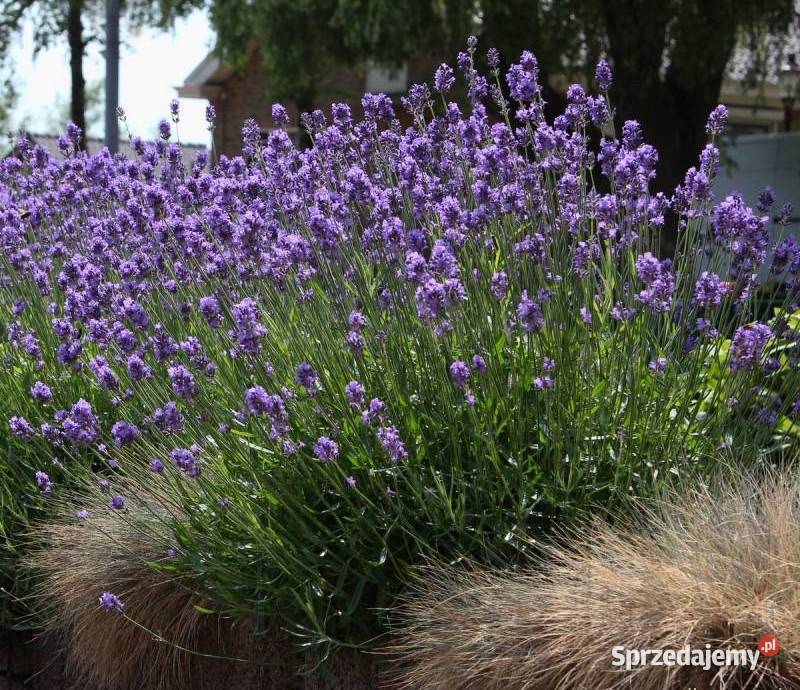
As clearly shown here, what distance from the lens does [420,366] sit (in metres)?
4.00

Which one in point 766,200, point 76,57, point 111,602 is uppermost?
point 766,200

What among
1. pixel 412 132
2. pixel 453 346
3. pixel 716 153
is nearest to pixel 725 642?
pixel 453 346

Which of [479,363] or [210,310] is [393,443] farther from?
Answer: [210,310]

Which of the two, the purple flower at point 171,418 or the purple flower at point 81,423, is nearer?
the purple flower at point 171,418

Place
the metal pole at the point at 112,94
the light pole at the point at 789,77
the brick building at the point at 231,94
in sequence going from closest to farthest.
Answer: the metal pole at the point at 112,94
the light pole at the point at 789,77
the brick building at the point at 231,94

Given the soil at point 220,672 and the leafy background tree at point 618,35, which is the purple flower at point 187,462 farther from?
the leafy background tree at point 618,35

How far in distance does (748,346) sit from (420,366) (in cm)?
106

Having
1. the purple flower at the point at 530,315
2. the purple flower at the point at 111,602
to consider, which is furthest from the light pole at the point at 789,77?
the purple flower at the point at 111,602

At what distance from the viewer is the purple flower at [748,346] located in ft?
12.3

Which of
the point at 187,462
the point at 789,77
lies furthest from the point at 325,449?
the point at 789,77

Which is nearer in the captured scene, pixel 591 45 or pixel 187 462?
pixel 187 462

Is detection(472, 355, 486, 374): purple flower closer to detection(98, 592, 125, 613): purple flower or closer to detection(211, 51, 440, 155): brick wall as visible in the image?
detection(98, 592, 125, 613): purple flower

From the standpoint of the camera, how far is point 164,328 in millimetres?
4602

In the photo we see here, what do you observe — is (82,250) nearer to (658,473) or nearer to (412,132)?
(412,132)
